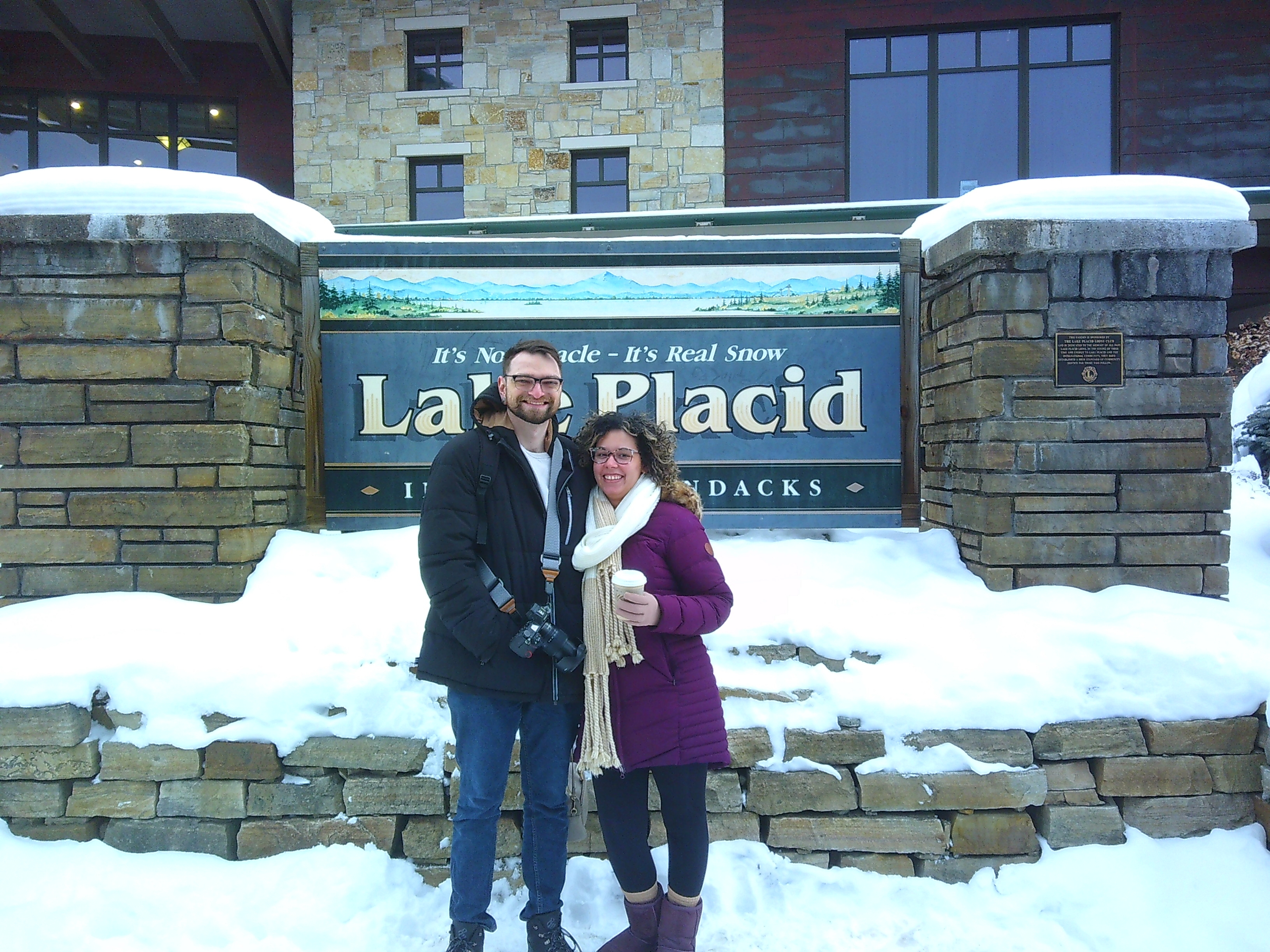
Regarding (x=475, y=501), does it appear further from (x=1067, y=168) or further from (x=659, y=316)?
(x=1067, y=168)

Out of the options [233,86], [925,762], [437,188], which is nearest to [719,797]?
[925,762]

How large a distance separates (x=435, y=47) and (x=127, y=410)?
29.0ft

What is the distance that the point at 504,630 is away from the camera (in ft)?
7.47

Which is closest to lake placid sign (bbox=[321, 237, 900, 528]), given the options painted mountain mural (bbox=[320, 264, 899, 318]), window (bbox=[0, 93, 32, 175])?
painted mountain mural (bbox=[320, 264, 899, 318])

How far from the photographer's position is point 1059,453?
359 centimetres

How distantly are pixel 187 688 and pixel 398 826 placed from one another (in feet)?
3.39

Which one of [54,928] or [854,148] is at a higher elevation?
[854,148]

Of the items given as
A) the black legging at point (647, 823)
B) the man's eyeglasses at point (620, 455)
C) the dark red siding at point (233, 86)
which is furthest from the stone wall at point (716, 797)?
the dark red siding at point (233, 86)

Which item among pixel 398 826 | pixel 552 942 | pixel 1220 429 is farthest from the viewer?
pixel 1220 429

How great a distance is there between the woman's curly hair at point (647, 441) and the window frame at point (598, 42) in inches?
357

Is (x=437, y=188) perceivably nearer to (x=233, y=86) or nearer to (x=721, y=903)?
(x=233, y=86)

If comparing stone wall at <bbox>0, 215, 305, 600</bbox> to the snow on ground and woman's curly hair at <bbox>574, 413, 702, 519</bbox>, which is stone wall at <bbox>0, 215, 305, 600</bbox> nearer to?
the snow on ground

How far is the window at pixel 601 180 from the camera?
33.3 feet

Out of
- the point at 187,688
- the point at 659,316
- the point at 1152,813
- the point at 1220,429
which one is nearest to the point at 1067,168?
the point at 1220,429
